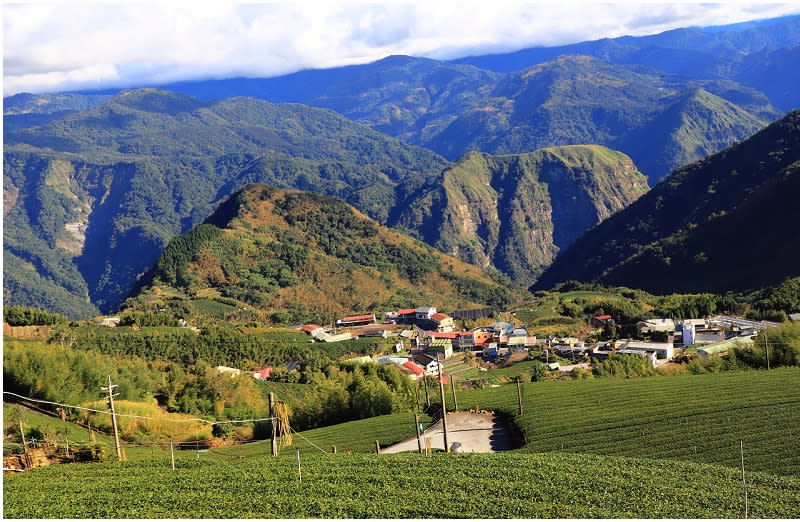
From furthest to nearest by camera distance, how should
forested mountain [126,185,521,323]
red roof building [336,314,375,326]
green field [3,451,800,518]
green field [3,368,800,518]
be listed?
1. forested mountain [126,185,521,323]
2. red roof building [336,314,375,326]
3. green field [3,368,800,518]
4. green field [3,451,800,518]

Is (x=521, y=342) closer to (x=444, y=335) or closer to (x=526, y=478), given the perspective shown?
(x=444, y=335)

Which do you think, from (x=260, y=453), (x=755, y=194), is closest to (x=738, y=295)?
(x=755, y=194)

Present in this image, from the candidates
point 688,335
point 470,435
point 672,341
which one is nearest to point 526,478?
point 470,435

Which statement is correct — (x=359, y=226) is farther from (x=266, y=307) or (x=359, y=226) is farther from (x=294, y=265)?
(x=266, y=307)

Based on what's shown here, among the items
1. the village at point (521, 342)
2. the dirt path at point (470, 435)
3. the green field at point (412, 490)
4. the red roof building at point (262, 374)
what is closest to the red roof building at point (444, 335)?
the village at point (521, 342)

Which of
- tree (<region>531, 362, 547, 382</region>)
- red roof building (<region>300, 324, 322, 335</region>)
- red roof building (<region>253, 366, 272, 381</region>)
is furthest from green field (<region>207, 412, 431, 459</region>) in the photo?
red roof building (<region>300, 324, 322, 335</region>)

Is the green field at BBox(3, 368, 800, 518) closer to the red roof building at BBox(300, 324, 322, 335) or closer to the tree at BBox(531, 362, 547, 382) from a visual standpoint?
the tree at BBox(531, 362, 547, 382)

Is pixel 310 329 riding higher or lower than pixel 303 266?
lower
